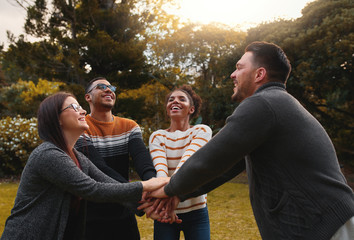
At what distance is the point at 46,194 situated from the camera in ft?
6.28

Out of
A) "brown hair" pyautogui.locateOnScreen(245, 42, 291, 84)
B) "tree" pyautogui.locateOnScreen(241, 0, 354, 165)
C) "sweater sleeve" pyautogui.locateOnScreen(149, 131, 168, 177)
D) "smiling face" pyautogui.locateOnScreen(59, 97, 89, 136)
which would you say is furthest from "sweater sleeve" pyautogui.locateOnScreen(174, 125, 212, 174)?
"tree" pyautogui.locateOnScreen(241, 0, 354, 165)

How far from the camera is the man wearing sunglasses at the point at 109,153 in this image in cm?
262

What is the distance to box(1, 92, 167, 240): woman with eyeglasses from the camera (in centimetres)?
185

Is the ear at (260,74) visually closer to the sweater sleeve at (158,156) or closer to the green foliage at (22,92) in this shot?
the sweater sleeve at (158,156)

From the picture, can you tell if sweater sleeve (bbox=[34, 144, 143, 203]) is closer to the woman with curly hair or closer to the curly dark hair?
the woman with curly hair

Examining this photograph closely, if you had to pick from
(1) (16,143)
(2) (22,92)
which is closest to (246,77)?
(1) (16,143)

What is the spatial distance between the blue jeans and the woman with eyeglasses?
576 millimetres

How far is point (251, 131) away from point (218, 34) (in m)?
14.5

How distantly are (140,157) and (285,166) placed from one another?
1.52m

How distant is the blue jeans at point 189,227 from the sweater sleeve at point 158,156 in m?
0.41

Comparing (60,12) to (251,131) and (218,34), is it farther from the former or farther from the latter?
(251,131)

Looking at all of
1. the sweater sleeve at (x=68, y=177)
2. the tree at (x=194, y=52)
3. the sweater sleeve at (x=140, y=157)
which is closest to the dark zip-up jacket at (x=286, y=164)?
the sweater sleeve at (x=68, y=177)

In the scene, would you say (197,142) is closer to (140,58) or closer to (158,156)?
(158,156)

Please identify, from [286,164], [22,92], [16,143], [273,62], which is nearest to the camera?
[286,164]
